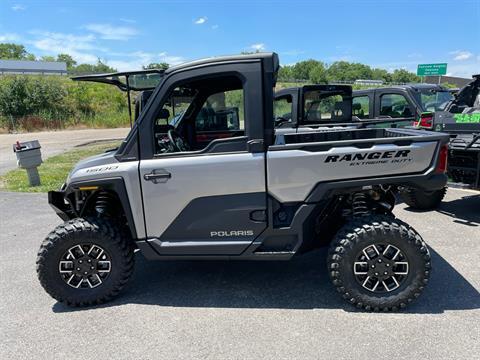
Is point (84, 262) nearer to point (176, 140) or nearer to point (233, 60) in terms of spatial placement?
point (176, 140)

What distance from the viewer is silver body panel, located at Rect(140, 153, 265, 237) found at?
3.13 m

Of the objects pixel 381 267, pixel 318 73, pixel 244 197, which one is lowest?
pixel 381 267

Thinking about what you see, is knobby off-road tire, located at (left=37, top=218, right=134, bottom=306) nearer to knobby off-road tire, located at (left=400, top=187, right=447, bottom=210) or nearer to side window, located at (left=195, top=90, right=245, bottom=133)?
side window, located at (left=195, top=90, right=245, bottom=133)

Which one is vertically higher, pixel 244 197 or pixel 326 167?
pixel 326 167

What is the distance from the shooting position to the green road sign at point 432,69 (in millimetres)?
32750

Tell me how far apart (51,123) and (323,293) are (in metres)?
31.6

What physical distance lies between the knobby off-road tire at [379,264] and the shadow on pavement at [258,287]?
7.6 inches

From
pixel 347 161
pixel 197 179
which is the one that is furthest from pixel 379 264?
pixel 197 179

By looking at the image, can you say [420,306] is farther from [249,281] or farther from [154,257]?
[154,257]

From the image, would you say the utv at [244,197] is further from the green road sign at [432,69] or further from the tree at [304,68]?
the tree at [304,68]

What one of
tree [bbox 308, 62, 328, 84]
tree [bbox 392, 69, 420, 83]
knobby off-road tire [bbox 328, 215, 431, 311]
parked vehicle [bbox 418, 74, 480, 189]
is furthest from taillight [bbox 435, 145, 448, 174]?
tree [bbox 392, 69, 420, 83]

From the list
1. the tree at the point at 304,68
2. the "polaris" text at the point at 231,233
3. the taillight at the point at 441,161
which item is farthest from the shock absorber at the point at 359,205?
the tree at the point at 304,68

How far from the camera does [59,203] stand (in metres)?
3.90

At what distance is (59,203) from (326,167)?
8.86 ft
